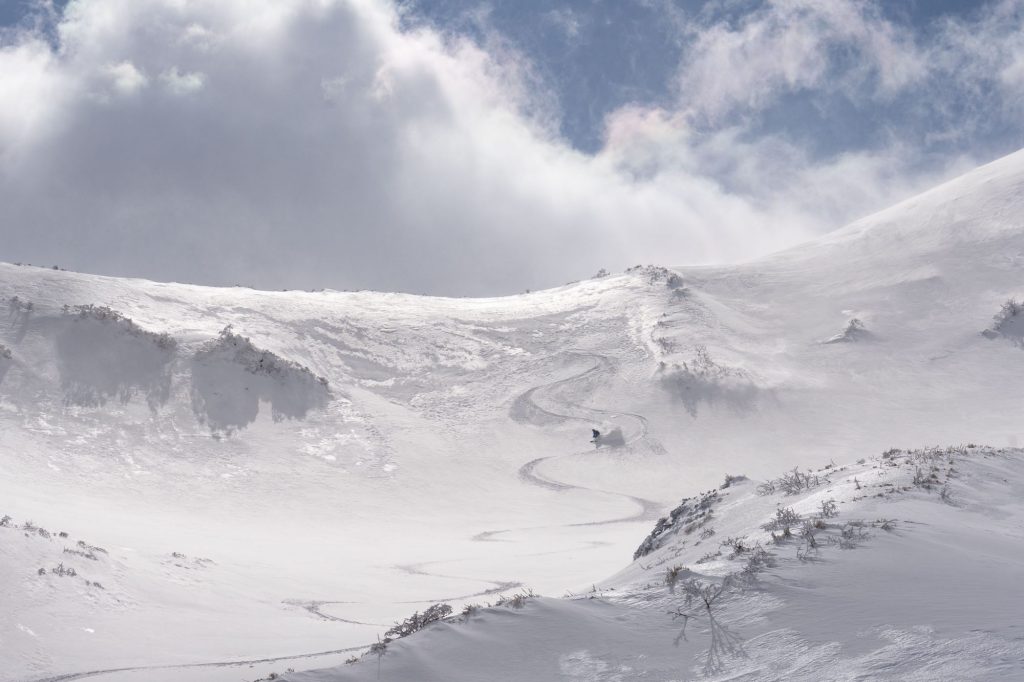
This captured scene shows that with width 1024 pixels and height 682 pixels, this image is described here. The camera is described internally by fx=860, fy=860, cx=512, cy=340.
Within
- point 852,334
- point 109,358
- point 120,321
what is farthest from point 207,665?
point 852,334

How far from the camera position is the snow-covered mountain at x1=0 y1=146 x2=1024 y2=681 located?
633 cm

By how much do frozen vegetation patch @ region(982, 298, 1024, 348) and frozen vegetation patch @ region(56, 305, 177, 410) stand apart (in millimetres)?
33537

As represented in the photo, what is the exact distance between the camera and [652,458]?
31.0m

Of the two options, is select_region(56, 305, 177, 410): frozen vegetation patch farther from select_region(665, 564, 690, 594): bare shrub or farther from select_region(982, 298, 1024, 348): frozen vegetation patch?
select_region(982, 298, 1024, 348): frozen vegetation patch

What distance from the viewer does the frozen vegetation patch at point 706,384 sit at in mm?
34469

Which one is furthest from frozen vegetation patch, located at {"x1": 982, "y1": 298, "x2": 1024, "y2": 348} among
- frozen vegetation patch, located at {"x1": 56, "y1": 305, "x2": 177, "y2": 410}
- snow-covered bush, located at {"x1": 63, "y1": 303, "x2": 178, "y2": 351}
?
frozen vegetation patch, located at {"x1": 56, "y1": 305, "x2": 177, "y2": 410}

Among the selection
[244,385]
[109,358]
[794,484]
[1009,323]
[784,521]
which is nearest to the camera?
[784,521]

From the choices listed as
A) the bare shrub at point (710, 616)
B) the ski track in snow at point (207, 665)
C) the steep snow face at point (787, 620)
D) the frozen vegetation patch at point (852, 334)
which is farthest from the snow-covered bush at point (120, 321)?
the bare shrub at point (710, 616)

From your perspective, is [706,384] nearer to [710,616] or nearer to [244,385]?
[244,385]

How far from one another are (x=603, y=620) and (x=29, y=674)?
260 inches

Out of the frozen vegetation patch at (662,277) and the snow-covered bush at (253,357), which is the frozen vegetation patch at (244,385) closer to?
the snow-covered bush at (253,357)

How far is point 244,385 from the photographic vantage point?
31.0 metres

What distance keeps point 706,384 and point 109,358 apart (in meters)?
22.7

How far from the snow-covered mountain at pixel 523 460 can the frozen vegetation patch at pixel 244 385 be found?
0.12 meters
